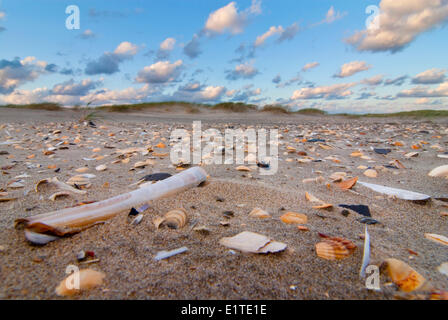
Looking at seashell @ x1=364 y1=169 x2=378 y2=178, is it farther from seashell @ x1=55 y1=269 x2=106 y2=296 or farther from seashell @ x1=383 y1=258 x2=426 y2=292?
seashell @ x1=55 y1=269 x2=106 y2=296

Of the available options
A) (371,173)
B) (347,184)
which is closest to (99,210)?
(347,184)

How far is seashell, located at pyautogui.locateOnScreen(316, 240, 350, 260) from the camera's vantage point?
1095 millimetres

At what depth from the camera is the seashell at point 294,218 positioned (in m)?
1.46

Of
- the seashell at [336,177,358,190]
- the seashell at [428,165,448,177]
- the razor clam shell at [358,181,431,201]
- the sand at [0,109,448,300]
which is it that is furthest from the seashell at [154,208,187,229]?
the seashell at [428,165,448,177]

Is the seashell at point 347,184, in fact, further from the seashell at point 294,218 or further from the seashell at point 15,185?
the seashell at point 15,185

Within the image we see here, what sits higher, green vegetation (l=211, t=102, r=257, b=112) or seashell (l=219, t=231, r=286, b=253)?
green vegetation (l=211, t=102, r=257, b=112)

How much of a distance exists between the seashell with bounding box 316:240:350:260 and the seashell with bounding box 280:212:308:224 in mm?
297

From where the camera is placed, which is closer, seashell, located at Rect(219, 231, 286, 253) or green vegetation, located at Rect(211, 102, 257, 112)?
seashell, located at Rect(219, 231, 286, 253)

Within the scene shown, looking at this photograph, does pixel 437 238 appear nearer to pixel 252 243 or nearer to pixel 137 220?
pixel 252 243

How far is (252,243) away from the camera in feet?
3.76

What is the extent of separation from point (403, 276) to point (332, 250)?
254mm

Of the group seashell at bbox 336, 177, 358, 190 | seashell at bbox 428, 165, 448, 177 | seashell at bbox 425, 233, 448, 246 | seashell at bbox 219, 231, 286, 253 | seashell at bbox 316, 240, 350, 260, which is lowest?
seashell at bbox 425, 233, 448, 246

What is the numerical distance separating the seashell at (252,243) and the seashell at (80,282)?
510 mm

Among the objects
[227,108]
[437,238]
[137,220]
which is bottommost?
[437,238]
